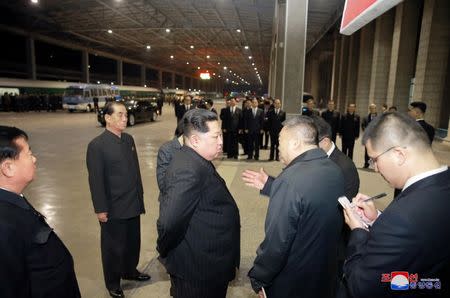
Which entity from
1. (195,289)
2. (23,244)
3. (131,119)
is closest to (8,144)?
(23,244)

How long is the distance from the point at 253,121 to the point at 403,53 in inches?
401

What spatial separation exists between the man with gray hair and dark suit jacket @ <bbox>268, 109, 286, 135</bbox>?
7.83 m

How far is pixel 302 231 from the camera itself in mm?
1978

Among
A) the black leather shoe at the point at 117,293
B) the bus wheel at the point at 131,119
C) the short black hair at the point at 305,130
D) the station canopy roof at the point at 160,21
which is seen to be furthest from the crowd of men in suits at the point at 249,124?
the station canopy roof at the point at 160,21

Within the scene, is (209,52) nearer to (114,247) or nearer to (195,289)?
(114,247)

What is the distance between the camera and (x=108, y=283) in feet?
11.0

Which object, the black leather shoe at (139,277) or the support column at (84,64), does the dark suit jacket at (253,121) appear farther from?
the support column at (84,64)

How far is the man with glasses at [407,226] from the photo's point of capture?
130cm

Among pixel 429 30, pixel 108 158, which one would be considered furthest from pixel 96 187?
pixel 429 30

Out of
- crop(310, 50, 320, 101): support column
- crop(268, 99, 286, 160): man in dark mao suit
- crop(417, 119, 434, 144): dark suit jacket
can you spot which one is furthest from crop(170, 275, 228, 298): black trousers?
crop(310, 50, 320, 101): support column

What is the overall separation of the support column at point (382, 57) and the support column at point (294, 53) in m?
10.5

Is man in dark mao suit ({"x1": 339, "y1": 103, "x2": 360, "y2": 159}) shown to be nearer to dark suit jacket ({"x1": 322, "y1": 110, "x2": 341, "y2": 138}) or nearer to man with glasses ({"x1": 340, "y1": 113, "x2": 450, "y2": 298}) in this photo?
dark suit jacket ({"x1": 322, "y1": 110, "x2": 341, "y2": 138})

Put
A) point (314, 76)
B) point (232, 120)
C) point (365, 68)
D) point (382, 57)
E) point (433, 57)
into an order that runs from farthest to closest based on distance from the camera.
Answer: point (314, 76) < point (365, 68) < point (382, 57) < point (433, 57) < point (232, 120)

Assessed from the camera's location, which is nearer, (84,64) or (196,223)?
(196,223)
